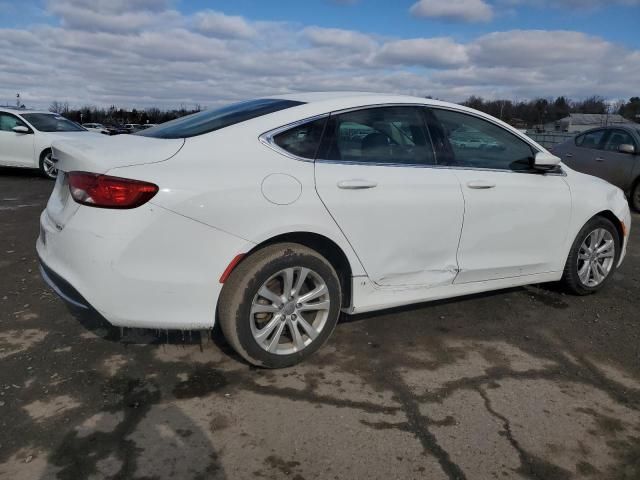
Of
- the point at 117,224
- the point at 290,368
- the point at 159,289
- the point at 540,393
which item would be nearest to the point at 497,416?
the point at 540,393

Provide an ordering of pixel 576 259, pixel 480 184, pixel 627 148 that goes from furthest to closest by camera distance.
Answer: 1. pixel 627 148
2. pixel 576 259
3. pixel 480 184

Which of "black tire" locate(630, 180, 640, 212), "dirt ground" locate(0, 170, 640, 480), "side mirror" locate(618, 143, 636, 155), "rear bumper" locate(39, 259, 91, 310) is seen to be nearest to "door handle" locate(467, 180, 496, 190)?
"dirt ground" locate(0, 170, 640, 480)

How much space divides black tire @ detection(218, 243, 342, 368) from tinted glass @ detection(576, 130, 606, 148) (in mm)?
9135

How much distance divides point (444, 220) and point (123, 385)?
7.31ft

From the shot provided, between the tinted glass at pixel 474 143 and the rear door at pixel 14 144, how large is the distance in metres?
10.6

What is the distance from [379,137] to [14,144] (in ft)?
35.5

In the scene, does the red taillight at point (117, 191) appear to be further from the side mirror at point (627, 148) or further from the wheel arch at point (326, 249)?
the side mirror at point (627, 148)

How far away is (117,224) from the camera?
8.99ft

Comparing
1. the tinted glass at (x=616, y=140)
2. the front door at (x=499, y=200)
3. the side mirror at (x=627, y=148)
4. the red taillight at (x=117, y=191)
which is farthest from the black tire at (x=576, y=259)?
the tinted glass at (x=616, y=140)

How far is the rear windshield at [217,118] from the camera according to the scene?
3.27m

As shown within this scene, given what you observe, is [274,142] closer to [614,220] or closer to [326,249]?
[326,249]

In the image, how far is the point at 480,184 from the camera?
3799mm

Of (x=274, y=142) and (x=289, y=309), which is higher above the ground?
(x=274, y=142)

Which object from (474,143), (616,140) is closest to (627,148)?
(616,140)
